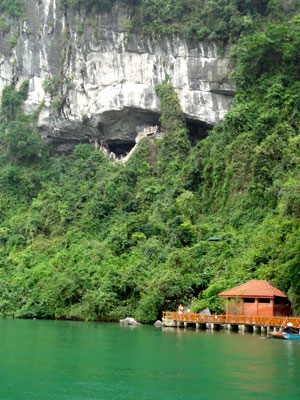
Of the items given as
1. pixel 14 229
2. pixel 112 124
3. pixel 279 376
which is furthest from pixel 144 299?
pixel 112 124

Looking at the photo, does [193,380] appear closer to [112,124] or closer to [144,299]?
[144,299]

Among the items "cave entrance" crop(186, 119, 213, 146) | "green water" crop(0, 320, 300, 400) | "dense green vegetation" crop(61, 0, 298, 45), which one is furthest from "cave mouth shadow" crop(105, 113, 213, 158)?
"green water" crop(0, 320, 300, 400)

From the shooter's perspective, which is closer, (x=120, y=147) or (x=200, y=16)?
(x=200, y=16)

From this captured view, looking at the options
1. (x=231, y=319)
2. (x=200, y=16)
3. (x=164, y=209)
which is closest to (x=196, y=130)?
(x=200, y=16)

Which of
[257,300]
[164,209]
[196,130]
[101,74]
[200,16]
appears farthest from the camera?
[101,74]

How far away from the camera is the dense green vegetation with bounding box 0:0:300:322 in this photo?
24945mm

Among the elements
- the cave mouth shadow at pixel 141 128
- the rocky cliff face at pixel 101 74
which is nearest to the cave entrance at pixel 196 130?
the cave mouth shadow at pixel 141 128

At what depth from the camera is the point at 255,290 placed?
857 inches

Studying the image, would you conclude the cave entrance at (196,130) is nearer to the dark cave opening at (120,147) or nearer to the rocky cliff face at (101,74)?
the rocky cliff face at (101,74)

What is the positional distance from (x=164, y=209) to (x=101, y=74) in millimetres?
12331

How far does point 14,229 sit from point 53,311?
10.6m

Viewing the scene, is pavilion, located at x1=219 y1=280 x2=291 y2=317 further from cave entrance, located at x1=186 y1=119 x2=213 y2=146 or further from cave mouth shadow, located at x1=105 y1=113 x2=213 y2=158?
cave entrance, located at x1=186 y1=119 x2=213 y2=146

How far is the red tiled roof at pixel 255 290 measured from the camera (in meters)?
21.5

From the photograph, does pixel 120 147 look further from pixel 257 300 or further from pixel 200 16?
pixel 257 300
